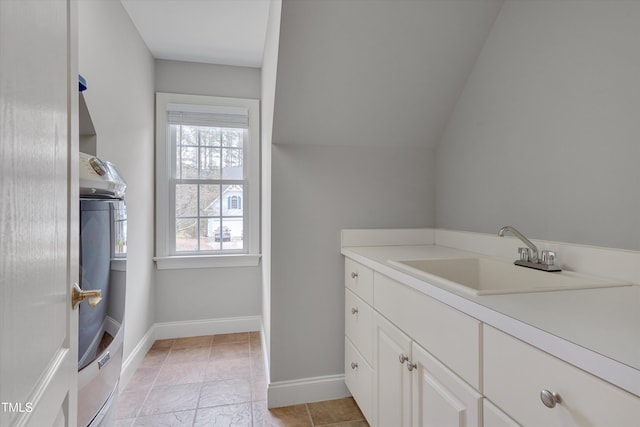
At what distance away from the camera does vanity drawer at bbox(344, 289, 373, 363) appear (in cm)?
154

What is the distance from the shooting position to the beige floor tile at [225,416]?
67.6 inches

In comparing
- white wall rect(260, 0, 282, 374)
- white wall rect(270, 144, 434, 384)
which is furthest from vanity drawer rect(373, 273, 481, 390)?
white wall rect(260, 0, 282, 374)

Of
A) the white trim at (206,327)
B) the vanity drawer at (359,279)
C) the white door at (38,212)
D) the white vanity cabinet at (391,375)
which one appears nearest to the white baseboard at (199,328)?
the white trim at (206,327)

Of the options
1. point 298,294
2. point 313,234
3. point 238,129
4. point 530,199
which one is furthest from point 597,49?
point 238,129

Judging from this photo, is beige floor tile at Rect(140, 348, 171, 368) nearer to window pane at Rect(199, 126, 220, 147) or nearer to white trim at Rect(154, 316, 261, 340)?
white trim at Rect(154, 316, 261, 340)

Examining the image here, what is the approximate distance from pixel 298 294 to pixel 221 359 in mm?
1055

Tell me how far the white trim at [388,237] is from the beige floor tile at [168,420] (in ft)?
4.24

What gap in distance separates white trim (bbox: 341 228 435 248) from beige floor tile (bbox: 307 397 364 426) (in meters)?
0.93

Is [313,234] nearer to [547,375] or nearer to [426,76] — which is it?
[426,76]

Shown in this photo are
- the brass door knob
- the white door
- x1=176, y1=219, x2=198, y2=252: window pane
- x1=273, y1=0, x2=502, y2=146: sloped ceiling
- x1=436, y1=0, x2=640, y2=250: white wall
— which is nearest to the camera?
the white door

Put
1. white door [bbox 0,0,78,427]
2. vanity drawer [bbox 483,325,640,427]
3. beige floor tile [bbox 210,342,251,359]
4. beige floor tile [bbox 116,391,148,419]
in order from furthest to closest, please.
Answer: beige floor tile [bbox 210,342,251,359] → beige floor tile [bbox 116,391,148,419] → vanity drawer [bbox 483,325,640,427] → white door [bbox 0,0,78,427]

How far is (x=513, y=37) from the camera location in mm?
1461

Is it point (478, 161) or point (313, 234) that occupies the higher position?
point (478, 161)

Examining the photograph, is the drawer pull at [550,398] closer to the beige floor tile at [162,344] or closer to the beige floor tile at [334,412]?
the beige floor tile at [334,412]
